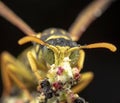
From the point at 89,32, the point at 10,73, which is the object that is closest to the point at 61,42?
the point at 10,73

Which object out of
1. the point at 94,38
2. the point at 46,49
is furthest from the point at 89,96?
the point at 46,49

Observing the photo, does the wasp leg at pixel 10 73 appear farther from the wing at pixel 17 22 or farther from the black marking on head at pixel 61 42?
the black marking on head at pixel 61 42

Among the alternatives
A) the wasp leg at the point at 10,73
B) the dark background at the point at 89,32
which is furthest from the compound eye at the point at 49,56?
the dark background at the point at 89,32

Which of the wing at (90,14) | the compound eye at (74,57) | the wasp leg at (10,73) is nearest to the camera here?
the compound eye at (74,57)

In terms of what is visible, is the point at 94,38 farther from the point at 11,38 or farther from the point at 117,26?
the point at 11,38

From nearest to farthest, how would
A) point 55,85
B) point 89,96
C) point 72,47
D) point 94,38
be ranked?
point 55,85
point 72,47
point 89,96
point 94,38

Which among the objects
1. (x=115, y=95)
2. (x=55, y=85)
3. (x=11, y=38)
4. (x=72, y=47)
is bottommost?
(x=55, y=85)

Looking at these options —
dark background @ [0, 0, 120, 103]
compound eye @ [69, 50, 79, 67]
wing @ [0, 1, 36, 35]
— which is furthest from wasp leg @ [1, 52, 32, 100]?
compound eye @ [69, 50, 79, 67]
